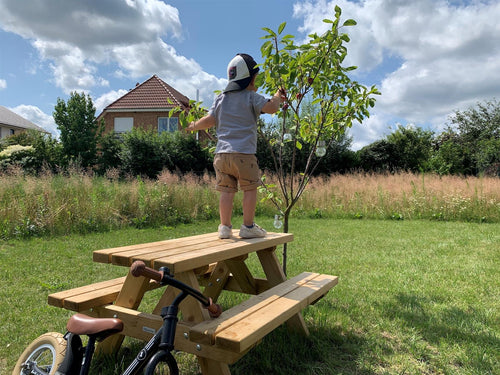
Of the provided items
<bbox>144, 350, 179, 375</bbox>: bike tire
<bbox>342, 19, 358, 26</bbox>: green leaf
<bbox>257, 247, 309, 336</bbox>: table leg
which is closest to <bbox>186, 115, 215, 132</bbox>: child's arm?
<bbox>257, 247, 309, 336</bbox>: table leg

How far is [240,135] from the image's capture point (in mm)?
2783

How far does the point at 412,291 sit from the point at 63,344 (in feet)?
10.8

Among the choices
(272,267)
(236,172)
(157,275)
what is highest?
(236,172)

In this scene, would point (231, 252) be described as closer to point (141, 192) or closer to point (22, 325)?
point (22, 325)

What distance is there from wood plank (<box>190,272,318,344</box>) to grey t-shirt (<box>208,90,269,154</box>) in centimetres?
107

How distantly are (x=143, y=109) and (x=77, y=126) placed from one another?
15.1 feet

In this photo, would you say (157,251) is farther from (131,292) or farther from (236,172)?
(236,172)

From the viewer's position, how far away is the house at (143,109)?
81.6 ft

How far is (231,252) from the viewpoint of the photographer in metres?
2.29

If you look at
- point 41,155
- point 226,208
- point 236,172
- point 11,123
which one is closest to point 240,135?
point 236,172

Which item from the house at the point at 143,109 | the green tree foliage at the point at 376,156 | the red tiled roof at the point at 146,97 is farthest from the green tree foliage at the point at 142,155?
the green tree foliage at the point at 376,156

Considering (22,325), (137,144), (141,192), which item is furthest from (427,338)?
(137,144)

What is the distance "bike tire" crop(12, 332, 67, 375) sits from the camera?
6.44 ft

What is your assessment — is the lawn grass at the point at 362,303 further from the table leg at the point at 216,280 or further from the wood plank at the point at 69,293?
the wood plank at the point at 69,293
